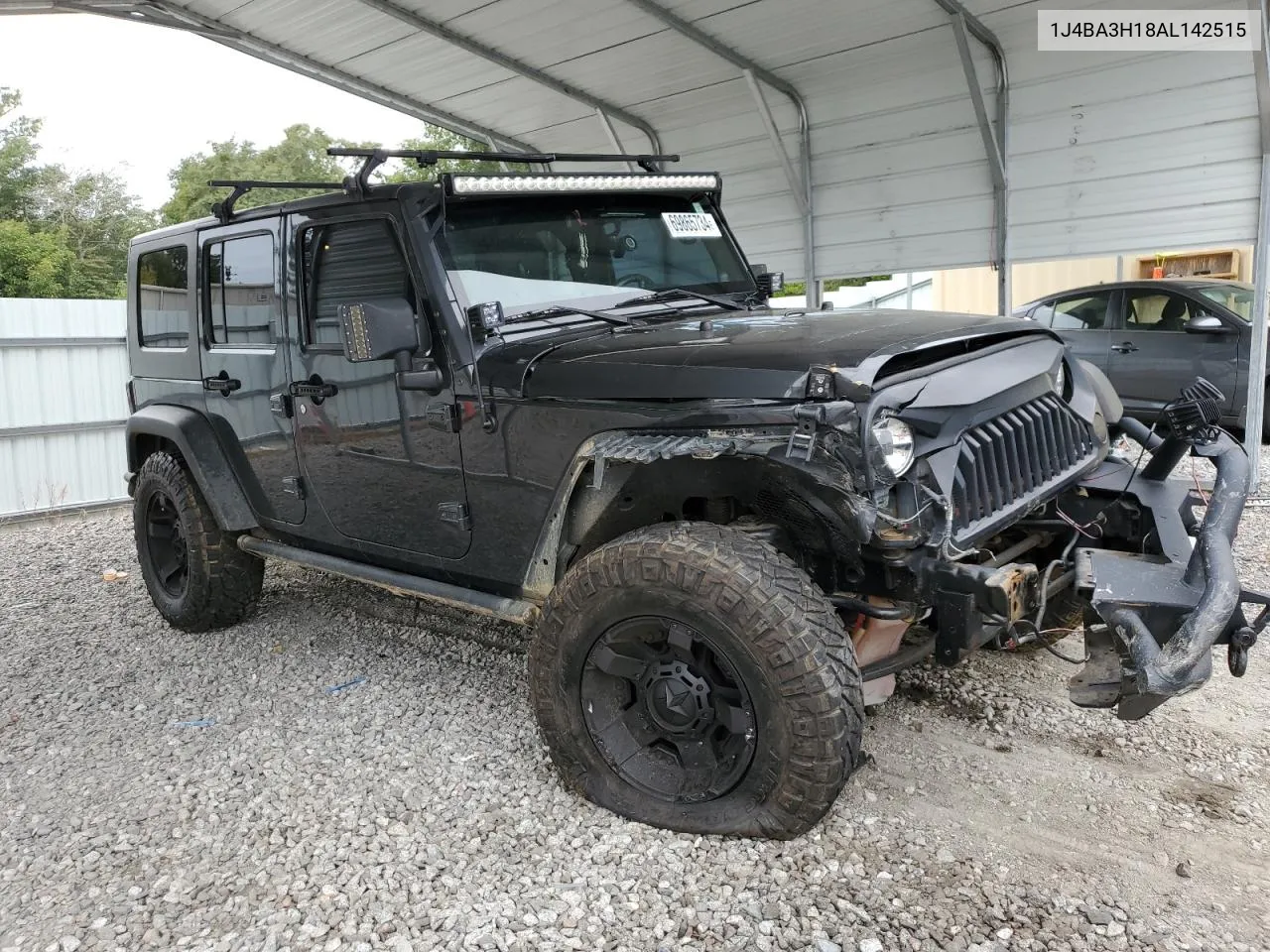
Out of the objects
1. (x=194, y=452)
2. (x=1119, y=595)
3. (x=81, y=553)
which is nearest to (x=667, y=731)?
(x=1119, y=595)

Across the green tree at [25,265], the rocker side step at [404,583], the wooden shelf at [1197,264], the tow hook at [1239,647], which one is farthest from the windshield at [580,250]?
the green tree at [25,265]

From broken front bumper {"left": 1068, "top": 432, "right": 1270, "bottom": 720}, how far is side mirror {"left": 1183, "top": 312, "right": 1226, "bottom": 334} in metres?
5.99

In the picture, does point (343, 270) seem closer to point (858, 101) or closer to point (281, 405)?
point (281, 405)

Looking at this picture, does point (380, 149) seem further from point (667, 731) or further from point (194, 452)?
point (667, 731)

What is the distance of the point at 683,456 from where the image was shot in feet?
9.10

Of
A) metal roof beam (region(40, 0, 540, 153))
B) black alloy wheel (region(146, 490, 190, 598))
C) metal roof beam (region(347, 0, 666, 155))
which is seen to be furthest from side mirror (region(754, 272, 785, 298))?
metal roof beam (region(40, 0, 540, 153))

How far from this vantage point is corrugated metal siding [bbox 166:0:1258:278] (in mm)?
7148

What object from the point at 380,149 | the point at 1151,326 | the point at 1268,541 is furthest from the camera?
the point at 1151,326

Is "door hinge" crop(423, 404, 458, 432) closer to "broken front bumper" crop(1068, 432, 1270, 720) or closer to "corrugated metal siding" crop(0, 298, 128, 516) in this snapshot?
"broken front bumper" crop(1068, 432, 1270, 720)

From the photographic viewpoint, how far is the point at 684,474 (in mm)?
2908

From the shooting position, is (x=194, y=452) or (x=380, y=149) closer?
(x=380, y=149)

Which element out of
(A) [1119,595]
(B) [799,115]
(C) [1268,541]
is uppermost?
(B) [799,115]

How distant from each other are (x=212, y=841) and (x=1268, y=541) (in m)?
5.79

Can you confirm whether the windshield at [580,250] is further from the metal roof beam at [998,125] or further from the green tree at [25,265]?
the green tree at [25,265]
